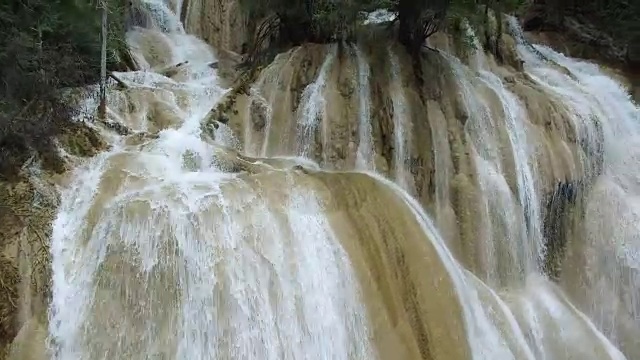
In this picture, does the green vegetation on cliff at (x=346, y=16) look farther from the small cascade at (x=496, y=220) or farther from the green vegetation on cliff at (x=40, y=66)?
the green vegetation on cliff at (x=40, y=66)

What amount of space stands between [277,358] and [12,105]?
15.5 ft

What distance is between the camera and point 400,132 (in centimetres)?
1130

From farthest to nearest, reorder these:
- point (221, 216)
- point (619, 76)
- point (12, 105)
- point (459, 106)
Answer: point (619, 76)
point (459, 106)
point (12, 105)
point (221, 216)

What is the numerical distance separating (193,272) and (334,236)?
1806mm

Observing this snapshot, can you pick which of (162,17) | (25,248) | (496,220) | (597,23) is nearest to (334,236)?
(25,248)

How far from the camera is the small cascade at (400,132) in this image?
10938 millimetres

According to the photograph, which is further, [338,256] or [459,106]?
[459,106]

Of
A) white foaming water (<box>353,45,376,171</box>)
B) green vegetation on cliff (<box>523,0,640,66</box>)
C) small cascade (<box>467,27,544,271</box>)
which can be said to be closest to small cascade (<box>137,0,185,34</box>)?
white foaming water (<box>353,45,376,171</box>)

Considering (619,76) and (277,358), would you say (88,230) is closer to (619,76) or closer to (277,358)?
(277,358)

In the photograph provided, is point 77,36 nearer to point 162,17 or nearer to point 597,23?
point 162,17

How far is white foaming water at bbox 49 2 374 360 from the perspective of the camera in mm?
6699

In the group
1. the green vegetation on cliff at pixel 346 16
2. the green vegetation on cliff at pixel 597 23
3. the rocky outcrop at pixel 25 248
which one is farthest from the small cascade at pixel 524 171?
the rocky outcrop at pixel 25 248

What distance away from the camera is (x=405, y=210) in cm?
Result: 860

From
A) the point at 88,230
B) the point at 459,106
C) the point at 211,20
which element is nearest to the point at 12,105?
the point at 88,230
